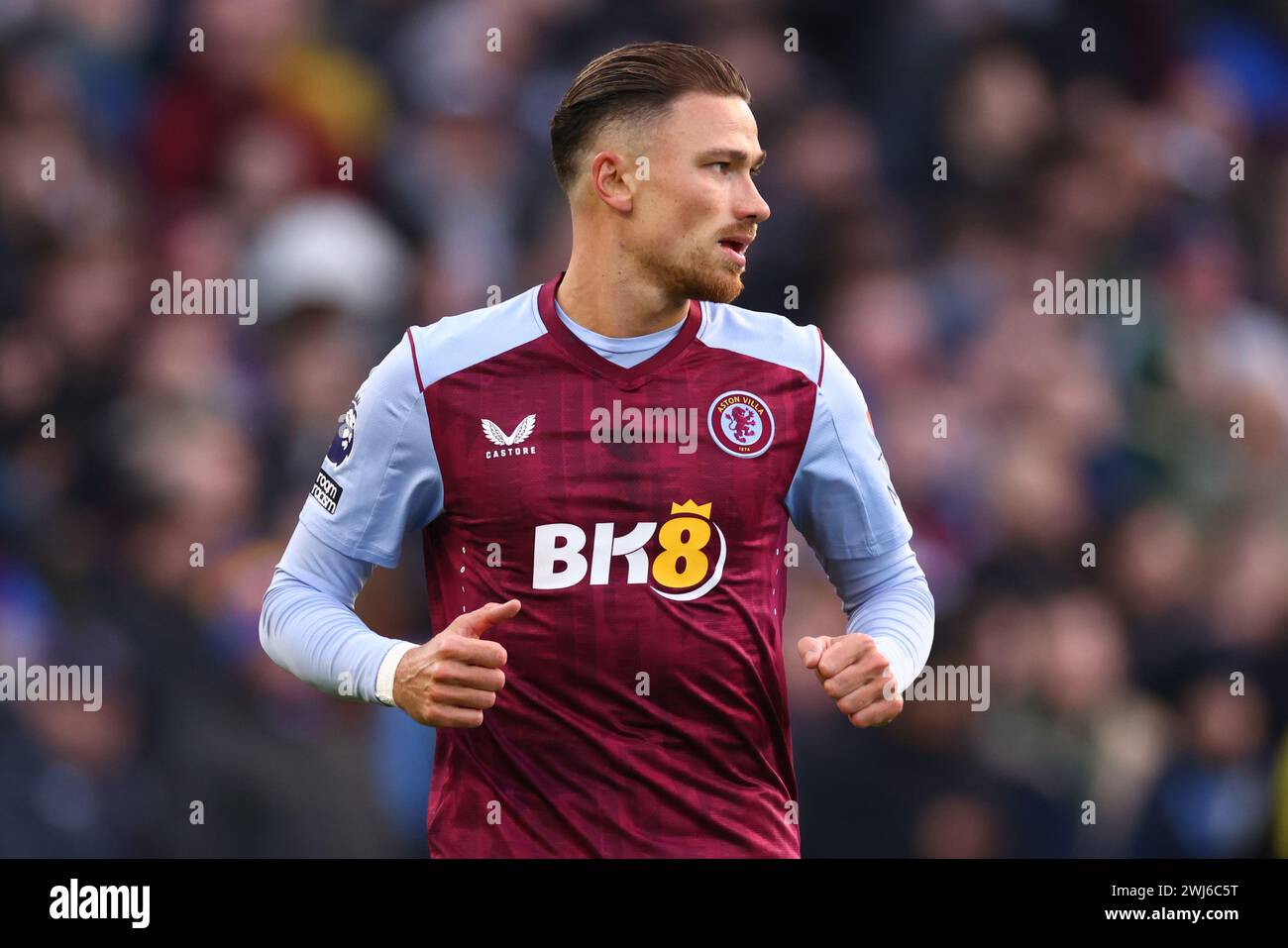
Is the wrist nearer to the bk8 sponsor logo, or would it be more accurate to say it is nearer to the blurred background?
the bk8 sponsor logo

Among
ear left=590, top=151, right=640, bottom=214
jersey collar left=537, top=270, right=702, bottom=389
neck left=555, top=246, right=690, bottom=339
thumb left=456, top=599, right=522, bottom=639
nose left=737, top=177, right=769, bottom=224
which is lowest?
thumb left=456, top=599, right=522, bottom=639

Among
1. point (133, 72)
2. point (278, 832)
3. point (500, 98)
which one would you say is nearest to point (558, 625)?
point (278, 832)

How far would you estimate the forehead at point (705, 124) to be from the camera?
3.68 m

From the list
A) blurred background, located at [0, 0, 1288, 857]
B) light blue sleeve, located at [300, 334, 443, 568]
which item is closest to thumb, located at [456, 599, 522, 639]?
light blue sleeve, located at [300, 334, 443, 568]

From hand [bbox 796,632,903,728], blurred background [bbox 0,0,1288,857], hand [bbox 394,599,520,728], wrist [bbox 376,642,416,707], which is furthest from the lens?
blurred background [bbox 0,0,1288,857]

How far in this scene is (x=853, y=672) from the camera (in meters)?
3.32

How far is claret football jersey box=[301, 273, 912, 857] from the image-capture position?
355 centimetres

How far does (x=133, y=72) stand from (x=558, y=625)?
4.45 m

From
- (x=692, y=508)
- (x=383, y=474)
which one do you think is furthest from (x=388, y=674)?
(x=692, y=508)

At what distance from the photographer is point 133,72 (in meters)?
7.14

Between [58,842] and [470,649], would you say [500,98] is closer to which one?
[58,842]

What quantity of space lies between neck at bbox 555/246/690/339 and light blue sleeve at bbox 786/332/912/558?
362 millimetres

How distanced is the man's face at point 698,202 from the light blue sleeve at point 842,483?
322 mm

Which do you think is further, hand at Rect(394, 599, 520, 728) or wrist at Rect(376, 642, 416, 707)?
wrist at Rect(376, 642, 416, 707)
